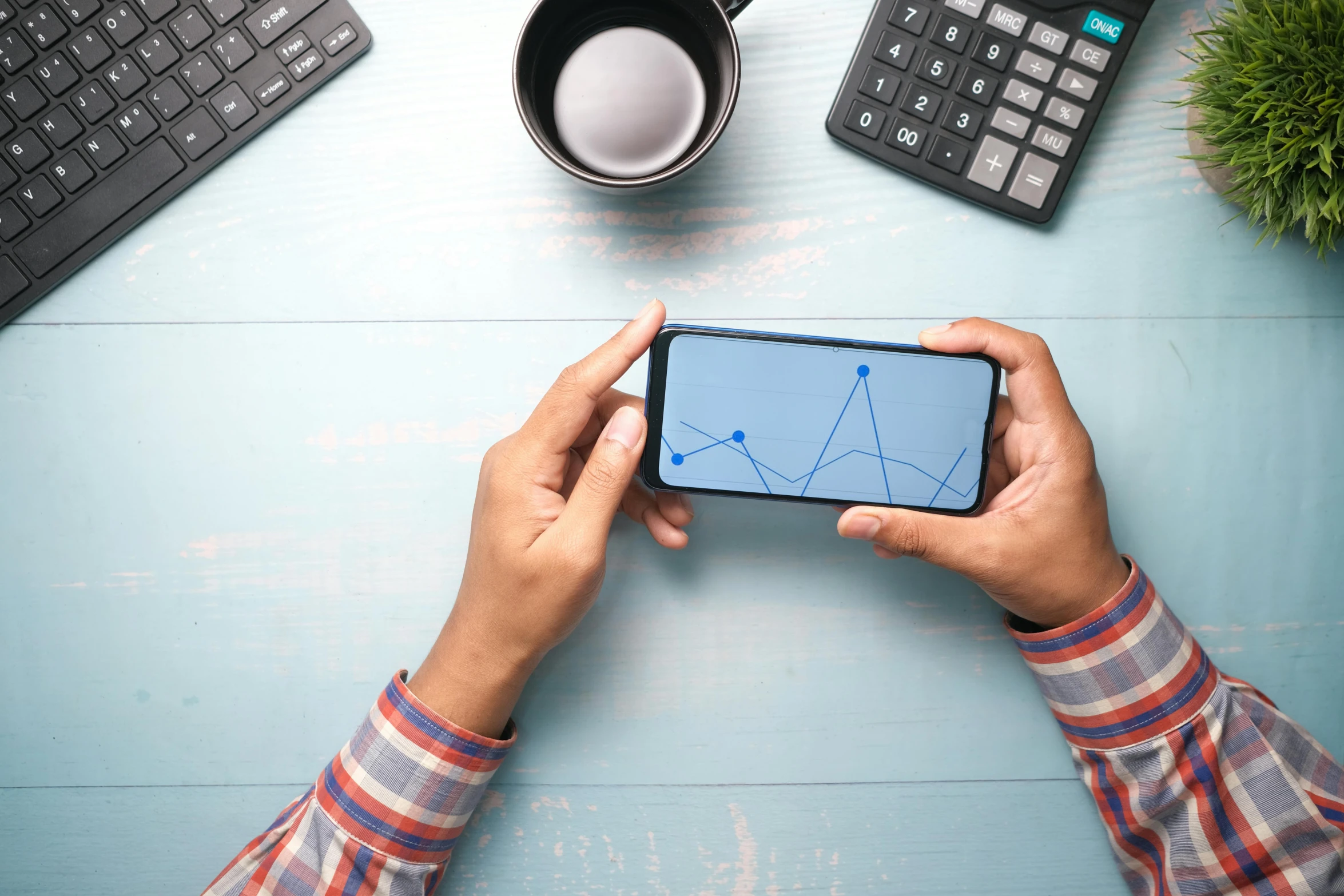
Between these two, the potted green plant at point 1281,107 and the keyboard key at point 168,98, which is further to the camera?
the keyboard key at point 168,98

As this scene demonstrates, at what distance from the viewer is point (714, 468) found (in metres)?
0.45

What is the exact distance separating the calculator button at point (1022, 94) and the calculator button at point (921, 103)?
0.05 m

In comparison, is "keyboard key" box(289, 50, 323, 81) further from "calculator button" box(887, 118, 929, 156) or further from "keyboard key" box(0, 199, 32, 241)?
"calculator button" box(887, 118, 929, 156)

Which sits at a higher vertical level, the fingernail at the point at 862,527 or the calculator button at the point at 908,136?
the calculator button at the point at 908,136

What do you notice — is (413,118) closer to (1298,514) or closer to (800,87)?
(800,87)

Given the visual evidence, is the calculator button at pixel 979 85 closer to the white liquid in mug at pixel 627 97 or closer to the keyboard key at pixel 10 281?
the white liquid in mug at pixel 627 97

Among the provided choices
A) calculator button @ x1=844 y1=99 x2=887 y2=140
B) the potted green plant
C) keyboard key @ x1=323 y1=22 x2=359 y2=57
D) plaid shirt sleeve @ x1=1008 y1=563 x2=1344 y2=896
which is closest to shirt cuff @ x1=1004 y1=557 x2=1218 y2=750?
plaid shirt sleeve @ x1=1008 y1=563 x2=1344 y2=896

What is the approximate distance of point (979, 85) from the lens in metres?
0.50

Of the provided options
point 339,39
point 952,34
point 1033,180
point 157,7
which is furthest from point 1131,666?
point 157,7

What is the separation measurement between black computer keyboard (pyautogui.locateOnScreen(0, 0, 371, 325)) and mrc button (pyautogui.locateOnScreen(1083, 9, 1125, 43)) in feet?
1.62

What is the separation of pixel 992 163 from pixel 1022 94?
0.05m

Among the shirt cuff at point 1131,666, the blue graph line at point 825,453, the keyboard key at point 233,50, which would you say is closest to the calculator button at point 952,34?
the blue graph line at point 825,453

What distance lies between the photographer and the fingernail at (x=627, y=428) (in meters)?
0.43

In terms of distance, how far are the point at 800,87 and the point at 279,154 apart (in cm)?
38
